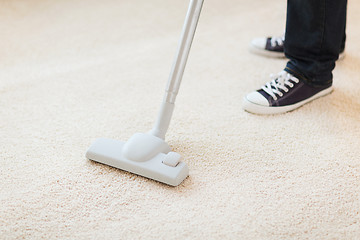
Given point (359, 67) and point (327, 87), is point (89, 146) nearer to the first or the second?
point (327, 87)

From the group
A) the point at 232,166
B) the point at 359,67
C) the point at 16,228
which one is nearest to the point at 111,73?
the point at 232,166

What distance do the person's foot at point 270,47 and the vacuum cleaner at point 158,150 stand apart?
0.68m

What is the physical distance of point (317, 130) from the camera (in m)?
1.11

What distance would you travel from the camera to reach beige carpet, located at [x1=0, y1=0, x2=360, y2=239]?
2.61 ft

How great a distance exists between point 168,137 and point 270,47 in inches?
26.5

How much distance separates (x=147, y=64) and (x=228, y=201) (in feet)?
2.43

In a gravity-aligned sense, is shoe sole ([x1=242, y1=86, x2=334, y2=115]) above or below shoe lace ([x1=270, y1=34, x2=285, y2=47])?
below

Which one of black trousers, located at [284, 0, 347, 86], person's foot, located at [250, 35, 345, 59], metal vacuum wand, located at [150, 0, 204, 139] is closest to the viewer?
metal vacuum wand, located at [150, 0, 204, 139]

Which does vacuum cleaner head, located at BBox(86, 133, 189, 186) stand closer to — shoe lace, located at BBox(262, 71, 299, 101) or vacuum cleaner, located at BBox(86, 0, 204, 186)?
vacuum cleaner, located at BBox(86, 0, 204, 186)

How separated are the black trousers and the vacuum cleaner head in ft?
1.74

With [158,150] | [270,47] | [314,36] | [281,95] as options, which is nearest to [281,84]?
[281,95]

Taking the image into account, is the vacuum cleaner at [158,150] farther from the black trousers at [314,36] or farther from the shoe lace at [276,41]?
the shoe lace at [276,41]

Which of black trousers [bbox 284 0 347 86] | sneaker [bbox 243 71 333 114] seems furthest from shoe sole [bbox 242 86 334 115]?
black trousers [bbox 284 0 347 86]

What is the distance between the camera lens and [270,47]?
1.53 metres
